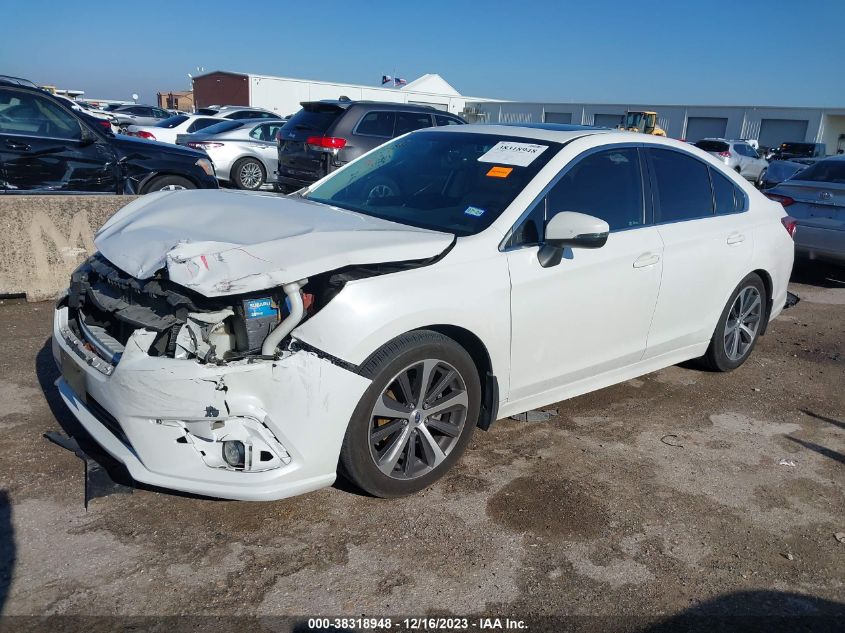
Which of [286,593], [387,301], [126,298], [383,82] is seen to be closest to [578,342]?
[387,301]

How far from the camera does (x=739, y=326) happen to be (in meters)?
5.19

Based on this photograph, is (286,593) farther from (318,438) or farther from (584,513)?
(584,513)

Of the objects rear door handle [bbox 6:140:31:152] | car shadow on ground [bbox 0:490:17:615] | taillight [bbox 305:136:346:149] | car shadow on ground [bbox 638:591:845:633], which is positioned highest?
taillight [bbox 305:136:346:149]

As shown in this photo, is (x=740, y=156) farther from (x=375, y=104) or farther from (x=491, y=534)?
(x=491, y=534)

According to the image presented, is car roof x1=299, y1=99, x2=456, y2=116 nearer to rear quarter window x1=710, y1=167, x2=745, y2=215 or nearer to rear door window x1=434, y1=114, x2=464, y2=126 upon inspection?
rear door window x1=434, y1=114, x2=464, y2=126

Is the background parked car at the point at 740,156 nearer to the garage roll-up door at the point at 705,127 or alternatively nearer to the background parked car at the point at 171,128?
the garage roll-up door at the point at 705,127

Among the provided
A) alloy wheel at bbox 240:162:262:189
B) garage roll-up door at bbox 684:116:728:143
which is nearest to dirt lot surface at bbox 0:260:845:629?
alloy wheel at bbox 240:162:262:189

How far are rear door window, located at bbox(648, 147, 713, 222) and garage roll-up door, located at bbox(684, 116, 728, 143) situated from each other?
4309 cm

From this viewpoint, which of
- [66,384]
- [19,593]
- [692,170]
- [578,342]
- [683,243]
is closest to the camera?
[19,593]

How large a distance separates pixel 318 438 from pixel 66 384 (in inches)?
58.7

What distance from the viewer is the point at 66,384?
135 inches

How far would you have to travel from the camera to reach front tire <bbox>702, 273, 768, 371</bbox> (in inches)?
195

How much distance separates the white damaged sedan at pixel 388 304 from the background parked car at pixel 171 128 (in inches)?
555

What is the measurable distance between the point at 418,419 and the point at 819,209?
281 inches
